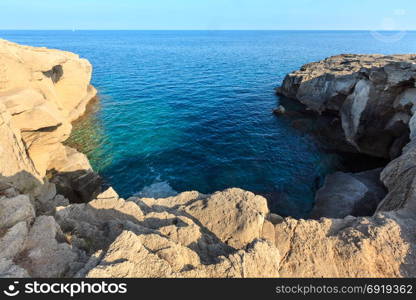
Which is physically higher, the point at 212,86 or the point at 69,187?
the point at 212,86

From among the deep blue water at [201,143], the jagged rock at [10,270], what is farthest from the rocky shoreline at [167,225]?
the deep blue water at [201,143]

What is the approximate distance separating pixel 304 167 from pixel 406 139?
12.6 metres

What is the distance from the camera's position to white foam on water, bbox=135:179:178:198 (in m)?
26.3

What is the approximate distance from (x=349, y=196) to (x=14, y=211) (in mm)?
26698

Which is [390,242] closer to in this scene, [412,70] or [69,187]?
[412,70]

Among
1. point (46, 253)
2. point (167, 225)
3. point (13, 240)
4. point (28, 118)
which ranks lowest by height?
point (167, 225)

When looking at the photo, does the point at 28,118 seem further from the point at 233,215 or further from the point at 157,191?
the point at 233,215

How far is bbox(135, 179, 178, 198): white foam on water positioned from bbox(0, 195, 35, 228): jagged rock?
51.9 ft

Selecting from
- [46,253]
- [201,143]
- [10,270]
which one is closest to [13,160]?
[46,253]

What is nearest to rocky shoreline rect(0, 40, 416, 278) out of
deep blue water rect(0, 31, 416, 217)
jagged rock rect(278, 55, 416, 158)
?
jagged rock rect(278, 55, 416, 158)

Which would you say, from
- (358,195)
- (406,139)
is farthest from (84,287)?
(406,139)

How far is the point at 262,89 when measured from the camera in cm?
6269

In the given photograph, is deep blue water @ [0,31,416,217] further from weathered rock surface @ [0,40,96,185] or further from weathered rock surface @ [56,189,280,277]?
weathered rock surface @ [56,189,280,277]

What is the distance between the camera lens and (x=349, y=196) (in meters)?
23.2
